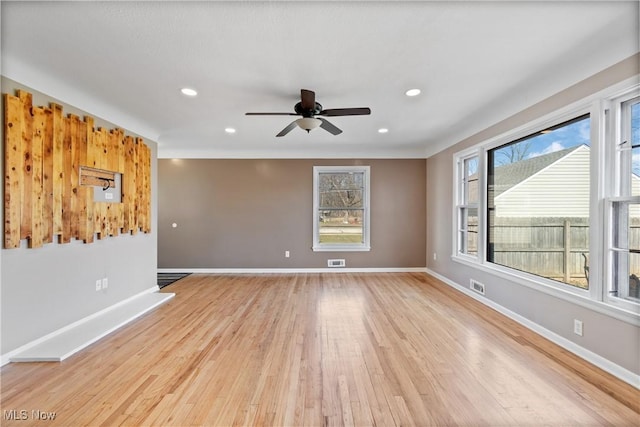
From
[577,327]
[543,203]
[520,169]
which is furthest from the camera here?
[520,169]

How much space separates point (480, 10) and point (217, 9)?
5.53ft

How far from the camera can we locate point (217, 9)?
1.61 m

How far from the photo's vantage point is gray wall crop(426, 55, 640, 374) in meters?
1.92

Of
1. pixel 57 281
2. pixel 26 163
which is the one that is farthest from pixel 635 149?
pixel 57 281

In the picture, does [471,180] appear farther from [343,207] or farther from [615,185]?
[343,207]

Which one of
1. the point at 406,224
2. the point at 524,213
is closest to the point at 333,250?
the point at 406,224

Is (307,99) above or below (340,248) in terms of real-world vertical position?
above

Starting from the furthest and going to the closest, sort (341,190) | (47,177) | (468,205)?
(341,190) < (468,205) < (47,177)

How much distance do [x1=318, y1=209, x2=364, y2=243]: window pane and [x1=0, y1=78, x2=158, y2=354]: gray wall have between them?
10.9ft

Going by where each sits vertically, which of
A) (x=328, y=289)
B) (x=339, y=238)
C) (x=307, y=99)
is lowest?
(x=328, y=289)

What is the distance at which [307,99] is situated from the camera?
245 cm

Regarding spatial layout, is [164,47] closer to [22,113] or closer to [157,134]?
[22,113]

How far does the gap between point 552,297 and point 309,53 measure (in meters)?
3.22

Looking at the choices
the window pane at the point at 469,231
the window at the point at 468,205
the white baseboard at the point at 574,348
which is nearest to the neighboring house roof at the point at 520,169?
the window at the point at 468,205
